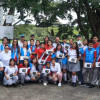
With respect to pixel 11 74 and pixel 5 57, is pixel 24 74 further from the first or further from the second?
pixel 5 57

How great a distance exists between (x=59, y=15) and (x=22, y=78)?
4420 mm

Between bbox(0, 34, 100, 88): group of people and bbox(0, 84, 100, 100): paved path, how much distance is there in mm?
268

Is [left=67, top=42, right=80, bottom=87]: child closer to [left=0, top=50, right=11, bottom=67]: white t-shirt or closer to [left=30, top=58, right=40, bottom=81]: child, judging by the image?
[left=30, top=58, right=40, bottom=81]: child

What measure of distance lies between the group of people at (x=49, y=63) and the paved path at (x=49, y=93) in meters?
0.27

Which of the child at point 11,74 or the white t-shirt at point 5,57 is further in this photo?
the white t-shirt at point 5,57

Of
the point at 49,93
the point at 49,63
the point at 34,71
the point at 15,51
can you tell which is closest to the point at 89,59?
the point at 49,63

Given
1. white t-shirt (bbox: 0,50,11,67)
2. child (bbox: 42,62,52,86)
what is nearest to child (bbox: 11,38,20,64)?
white t-shirt (bbox: 0,50,11,67)

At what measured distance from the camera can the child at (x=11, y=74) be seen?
652cm

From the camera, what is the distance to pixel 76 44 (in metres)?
6.79

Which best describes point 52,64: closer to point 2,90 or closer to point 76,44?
point 76,44

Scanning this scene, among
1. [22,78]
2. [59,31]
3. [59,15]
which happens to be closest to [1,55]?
[22,78]

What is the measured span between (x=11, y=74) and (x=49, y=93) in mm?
1416

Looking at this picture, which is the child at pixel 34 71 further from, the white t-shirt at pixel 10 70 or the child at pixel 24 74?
the white t-shirt at pixel 10 70

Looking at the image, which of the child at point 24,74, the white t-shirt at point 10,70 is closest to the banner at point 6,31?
the child at point 24,74
